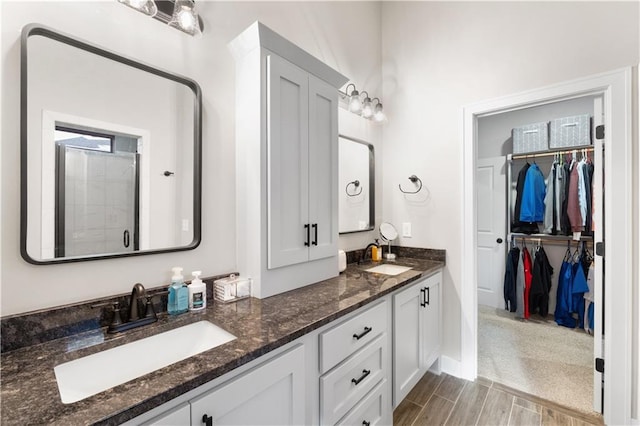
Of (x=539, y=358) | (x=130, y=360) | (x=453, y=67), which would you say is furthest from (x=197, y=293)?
(x=539, y=358)

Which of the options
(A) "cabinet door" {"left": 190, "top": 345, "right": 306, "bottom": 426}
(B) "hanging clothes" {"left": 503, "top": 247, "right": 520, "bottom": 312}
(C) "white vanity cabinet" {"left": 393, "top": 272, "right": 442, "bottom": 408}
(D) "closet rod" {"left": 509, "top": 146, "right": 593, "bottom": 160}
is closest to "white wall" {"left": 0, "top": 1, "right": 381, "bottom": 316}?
(A) "cabinet door" {"left": 190, "top": 345, "right": 306, "bottom": 426}

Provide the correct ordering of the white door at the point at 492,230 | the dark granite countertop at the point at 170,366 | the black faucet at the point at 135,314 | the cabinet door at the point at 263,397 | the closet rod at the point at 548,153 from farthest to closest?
the white door at the point at 492,230 → the closet rod at the point at 548,153 → the black faucet at the point at 135,314 → the cabinet door at the point at 263,397 → the dark granite countertop at the point at 170,366

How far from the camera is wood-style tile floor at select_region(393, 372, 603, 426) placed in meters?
1.75

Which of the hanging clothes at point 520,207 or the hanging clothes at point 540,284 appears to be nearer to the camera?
the hanging clothes at point 540,284

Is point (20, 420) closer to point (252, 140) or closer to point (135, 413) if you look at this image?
point (135, 413)

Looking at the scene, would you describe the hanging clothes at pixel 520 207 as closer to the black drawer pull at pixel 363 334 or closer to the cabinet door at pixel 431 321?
the cabinet door at pixel 431 321

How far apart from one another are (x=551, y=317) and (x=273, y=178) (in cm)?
373

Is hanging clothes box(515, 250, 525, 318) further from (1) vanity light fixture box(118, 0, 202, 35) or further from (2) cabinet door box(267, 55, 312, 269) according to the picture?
(1) vanity light fixture box(118, 0, 202, 35)

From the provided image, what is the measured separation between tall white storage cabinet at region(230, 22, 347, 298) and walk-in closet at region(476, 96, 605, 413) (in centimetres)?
190

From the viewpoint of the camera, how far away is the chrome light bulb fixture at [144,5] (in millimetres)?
1113

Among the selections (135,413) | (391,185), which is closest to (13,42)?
(135,413)

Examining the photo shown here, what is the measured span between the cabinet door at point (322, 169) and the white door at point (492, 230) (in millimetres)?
2745

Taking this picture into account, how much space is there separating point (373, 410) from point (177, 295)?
1157 mm

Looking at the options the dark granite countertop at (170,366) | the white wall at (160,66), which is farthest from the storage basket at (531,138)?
the dark granite countertop at (170,366)
